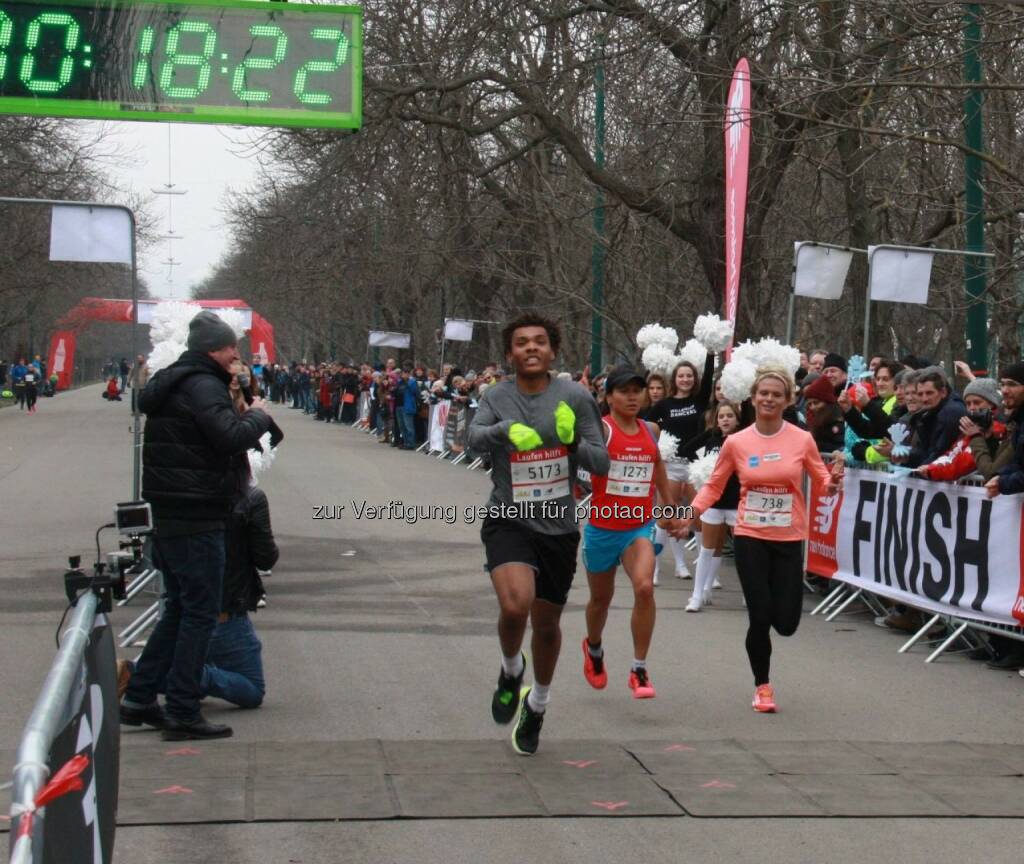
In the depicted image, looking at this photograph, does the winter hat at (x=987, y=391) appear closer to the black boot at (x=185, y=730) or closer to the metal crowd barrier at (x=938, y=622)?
the metal crowd barrier at (x=938, y=622)

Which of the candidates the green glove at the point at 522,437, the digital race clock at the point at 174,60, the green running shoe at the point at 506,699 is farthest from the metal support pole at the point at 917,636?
the digital race clock at the point at 174,60

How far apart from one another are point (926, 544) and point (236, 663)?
4.78 meters

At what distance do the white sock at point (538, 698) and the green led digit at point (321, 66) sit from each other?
489cm

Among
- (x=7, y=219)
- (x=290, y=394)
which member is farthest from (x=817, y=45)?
(x=290, y=394)

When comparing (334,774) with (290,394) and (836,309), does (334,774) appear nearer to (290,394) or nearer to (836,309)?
(836,309)

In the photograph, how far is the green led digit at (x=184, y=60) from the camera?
32.6ft

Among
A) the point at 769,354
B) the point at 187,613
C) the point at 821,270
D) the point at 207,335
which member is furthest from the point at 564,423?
the point at 821,270

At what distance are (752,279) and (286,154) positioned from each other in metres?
7.94

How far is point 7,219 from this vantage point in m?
47.2

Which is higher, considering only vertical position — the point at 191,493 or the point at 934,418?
the point at 934,418

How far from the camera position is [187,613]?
6926 millimetres

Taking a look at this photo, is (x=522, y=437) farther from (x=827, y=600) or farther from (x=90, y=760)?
(x=827, y=600)

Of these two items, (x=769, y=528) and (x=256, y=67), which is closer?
(x=769, y=528)

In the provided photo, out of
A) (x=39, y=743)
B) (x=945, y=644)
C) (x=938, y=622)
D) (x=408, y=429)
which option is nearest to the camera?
(x=39, y=743)
